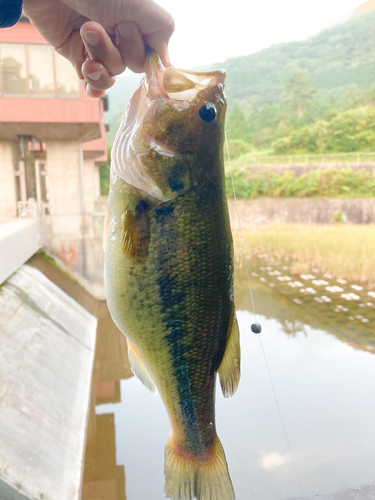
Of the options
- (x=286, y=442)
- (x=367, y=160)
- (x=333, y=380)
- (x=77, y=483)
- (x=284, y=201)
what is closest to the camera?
(x=77, y=483)

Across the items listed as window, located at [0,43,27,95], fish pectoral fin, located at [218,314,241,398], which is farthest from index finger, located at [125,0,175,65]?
window, located at [0,43,27,95]

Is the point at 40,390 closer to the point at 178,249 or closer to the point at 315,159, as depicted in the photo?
the point at 178,249

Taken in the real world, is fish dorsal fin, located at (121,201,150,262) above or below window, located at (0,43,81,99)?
below

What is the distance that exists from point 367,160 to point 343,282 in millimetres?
11637

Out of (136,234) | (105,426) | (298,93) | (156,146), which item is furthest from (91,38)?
(298,93)

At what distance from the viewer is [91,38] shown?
1141 millimetres

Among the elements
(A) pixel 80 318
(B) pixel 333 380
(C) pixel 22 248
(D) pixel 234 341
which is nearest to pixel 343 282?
(B) pixel 333 380

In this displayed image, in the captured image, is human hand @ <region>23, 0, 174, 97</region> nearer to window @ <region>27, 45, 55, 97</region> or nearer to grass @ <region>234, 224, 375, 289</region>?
window @ <region>27, 45, 55, 97</region>

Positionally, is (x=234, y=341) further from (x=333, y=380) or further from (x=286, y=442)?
(x=333, y=380)

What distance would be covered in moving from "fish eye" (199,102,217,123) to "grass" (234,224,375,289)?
10.9m

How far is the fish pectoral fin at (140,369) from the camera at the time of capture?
129 cm

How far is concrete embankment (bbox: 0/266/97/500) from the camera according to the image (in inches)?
150

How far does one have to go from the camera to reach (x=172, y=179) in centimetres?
118

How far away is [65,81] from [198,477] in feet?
33.6
